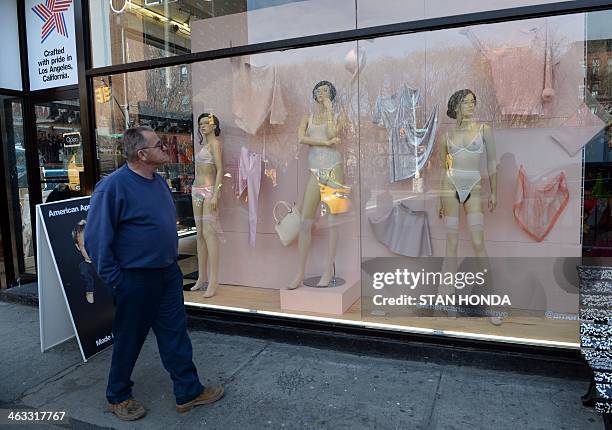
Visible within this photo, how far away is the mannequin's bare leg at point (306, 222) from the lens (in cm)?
463

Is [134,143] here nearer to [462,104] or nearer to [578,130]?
[462,104]

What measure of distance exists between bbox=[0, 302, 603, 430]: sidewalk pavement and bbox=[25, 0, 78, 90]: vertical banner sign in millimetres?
3196

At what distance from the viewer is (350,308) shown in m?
4.39

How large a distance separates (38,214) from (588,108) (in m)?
4.55

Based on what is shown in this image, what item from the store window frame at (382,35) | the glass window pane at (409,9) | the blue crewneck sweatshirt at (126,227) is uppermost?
the glass window pane at (409,9)

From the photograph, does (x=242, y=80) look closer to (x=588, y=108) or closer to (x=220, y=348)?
(x=220, y=348)

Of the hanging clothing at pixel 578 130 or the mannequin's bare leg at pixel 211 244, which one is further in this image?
the mannequin's bare leg at pixel 211 244

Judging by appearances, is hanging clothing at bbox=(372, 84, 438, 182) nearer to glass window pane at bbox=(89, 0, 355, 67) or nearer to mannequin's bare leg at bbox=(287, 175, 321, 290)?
mannequin's bare leg at bbox=(287, 175, 321, 290)

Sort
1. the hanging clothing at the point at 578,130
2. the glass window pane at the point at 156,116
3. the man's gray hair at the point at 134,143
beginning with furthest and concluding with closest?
the glass window pane at the point at 156,116
the hanging clothing at the point at 578,130
the man's gray hair at the point at 134,143

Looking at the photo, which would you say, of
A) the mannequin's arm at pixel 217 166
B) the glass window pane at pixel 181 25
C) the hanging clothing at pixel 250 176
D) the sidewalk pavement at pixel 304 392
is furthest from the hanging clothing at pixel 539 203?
the mannequin's arm at pixel 217 166

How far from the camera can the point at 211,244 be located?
506 cm

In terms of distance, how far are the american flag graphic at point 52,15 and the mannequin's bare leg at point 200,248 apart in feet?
8.42

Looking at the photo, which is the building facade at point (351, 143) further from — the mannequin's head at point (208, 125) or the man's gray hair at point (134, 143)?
the man's gray hair at point (134, 143)

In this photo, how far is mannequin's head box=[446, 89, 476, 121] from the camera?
13.2 feet
